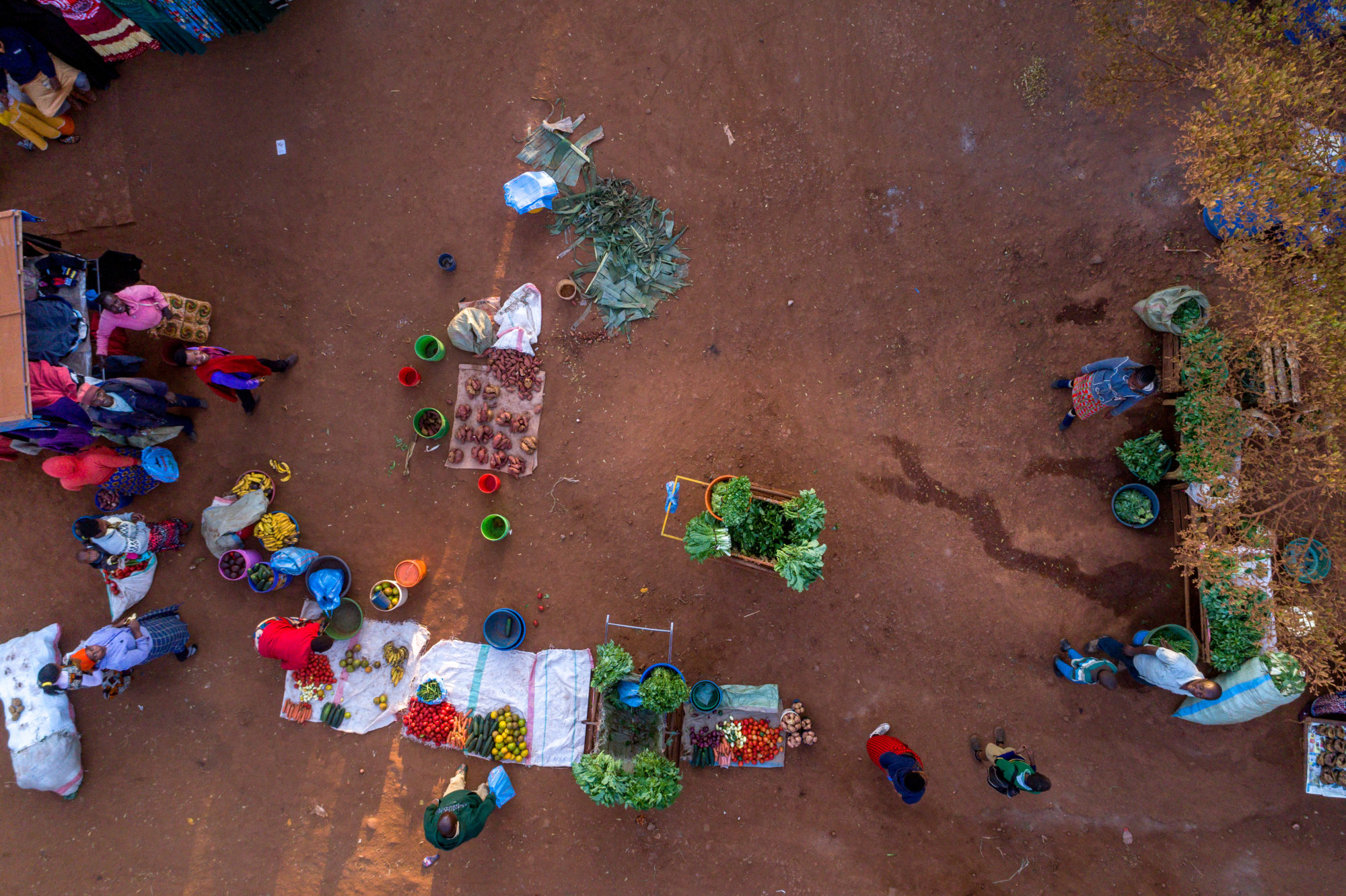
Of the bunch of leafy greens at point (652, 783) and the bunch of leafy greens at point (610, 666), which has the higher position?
the bunch of leafy greens at point (610, 666)

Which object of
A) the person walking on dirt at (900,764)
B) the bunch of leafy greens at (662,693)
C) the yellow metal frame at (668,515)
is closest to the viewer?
the person walking on dirt at (900,764)

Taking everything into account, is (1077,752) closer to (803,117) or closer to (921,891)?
(921,891)

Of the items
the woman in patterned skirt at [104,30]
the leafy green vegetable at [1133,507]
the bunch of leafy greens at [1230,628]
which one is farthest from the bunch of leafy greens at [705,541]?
the woman in patterned skirt at [104,30]

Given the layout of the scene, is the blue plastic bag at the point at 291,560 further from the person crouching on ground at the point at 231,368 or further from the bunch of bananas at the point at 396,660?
the person crouching on ground at the point at 231,368

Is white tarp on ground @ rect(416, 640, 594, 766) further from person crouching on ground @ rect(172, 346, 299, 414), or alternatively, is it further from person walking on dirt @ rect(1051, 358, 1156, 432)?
→ person walking on dirt @ rect(1051, 358, 1156, 432)

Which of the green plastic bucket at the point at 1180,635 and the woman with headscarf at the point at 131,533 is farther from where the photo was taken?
the green plastic bucket at the point at 1180,635

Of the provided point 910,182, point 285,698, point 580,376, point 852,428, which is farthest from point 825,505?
point 285,698

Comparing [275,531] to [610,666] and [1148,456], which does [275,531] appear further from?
[1148,456]
